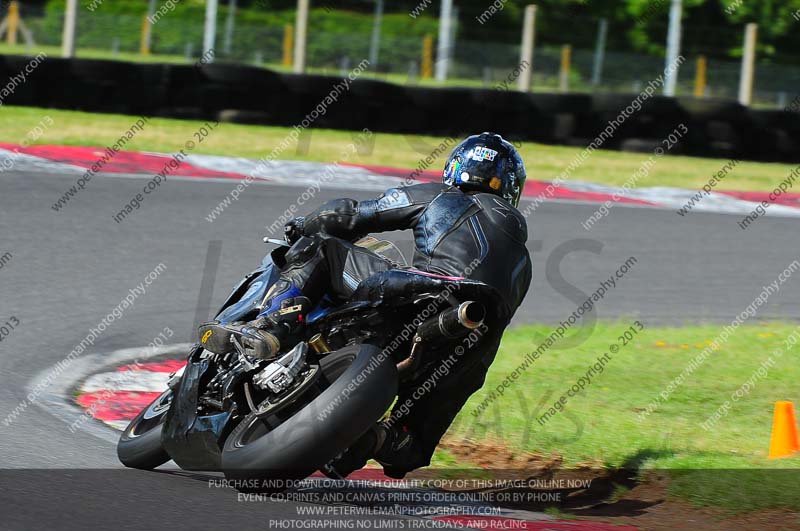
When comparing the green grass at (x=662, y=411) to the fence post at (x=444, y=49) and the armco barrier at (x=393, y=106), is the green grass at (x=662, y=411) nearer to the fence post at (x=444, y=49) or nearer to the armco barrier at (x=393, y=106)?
the armco barrier at (x=393, y=106)

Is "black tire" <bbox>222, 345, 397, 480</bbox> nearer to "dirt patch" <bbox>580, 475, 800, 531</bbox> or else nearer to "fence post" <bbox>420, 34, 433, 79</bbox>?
"dirt patch" <bbox>580, 475, 800, 531</bbox>

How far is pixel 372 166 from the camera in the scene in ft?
55.6

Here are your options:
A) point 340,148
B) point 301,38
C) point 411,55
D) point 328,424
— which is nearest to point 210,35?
point 411,55

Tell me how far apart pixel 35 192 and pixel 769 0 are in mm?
33811

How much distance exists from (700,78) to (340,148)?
9.70 metres

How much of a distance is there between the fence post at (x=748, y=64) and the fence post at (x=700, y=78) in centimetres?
78

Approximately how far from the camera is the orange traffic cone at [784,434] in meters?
6.39

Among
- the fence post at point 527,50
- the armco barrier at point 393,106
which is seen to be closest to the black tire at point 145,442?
the armco barrier at point 393,106

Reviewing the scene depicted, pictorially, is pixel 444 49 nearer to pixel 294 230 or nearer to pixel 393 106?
pixel 393 106

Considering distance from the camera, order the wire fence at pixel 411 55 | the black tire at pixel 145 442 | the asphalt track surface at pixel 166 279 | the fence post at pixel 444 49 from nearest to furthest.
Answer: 1. the asphalt track surface at pixel 166 279
2. the black tire at pixel 145 442
3. the wire fence at pixel 411 55
4. the fence post at pixel 444 49

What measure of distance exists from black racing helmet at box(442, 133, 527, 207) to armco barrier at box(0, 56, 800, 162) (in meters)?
13.1

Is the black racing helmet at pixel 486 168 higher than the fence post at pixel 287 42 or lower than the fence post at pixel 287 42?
higher

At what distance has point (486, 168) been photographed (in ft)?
17.6

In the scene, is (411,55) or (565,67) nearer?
(565,67)
